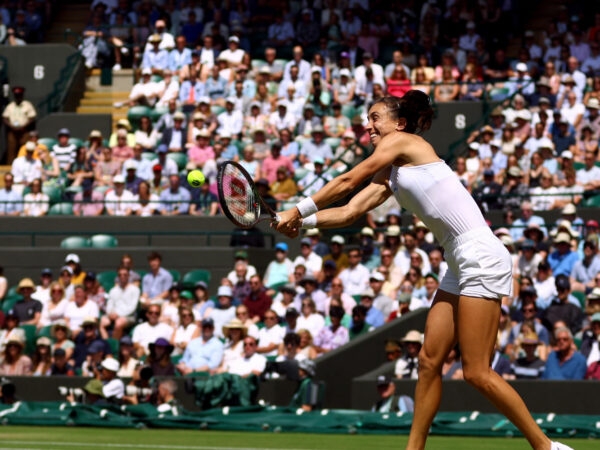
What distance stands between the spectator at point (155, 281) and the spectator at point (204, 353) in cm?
211

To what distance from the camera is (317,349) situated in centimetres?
1617

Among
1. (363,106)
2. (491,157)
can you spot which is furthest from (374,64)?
(491,157)

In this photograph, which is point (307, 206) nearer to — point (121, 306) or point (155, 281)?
point (121, 306)

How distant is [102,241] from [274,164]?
271cm

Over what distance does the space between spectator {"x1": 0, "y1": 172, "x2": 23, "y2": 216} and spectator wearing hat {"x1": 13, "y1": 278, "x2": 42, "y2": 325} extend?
2.94 metres

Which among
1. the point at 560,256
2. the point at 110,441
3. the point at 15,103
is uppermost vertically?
the point at 15,103

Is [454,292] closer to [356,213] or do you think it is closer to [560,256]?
[356,213]

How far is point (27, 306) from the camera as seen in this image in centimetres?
1859

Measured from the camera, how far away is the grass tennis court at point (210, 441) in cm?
1124

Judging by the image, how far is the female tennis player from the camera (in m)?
7.39

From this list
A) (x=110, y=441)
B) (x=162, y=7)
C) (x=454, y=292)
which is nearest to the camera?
(x=454, y=292)

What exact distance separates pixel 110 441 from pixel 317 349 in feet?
15.2

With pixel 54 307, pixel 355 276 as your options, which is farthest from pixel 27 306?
pixel 355 276

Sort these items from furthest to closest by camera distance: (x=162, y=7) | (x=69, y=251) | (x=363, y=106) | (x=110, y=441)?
1. (x=162, y=7)
2. (x=363, y=106)
3. (x=69, y=251)
4. (x=110, y=441)
